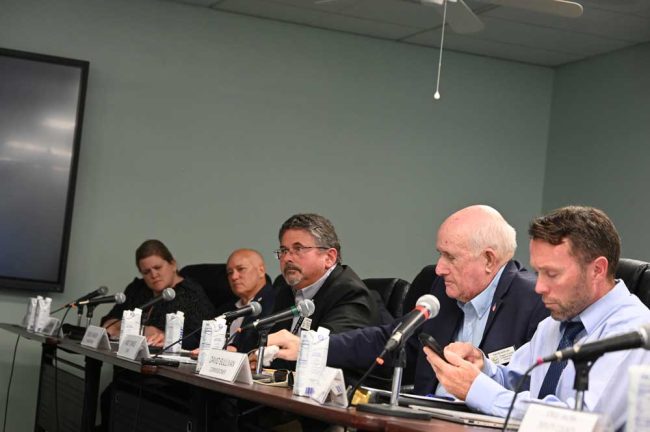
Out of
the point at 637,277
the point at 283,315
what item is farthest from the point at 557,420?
the point at 283,315

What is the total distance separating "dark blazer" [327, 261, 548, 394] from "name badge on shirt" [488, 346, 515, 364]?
65mm

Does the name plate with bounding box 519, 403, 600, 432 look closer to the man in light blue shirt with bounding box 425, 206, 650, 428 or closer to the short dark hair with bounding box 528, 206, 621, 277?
the man in light blue shirt with bounding box 425, 206, 650, 428

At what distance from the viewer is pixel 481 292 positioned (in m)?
3.25

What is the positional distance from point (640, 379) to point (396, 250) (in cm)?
576

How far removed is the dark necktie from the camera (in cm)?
250

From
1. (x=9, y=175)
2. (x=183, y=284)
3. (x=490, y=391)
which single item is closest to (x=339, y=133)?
(x=183, y=284)

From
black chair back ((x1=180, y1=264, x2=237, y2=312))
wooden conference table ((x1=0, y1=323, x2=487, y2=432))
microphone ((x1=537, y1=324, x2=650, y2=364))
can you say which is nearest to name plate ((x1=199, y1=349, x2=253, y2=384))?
wooden conference table ((x1=0, y1=323, x2=487, y2=432))

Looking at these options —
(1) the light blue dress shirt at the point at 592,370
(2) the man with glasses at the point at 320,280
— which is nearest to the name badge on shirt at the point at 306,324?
(2) the man with glasses at the point at 320,280

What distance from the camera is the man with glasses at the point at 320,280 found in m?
4.09

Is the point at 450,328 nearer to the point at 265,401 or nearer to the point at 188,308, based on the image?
the point at 265,401

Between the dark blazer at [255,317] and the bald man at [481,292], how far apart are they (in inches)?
44.5

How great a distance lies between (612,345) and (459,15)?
11.2 feet

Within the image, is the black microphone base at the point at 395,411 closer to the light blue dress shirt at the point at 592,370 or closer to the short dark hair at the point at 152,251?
the light blue dress shirt at the point at 592,370

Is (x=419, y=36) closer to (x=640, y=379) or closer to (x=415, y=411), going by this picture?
(x=415, y=411)
